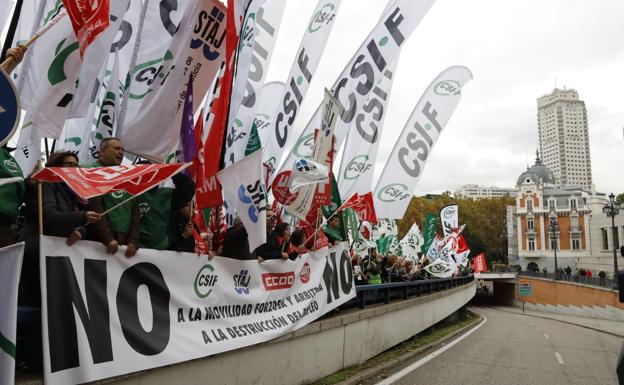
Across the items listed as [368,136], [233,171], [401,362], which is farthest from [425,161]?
[233,171]

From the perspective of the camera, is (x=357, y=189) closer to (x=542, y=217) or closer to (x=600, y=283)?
(x=600, y=283)

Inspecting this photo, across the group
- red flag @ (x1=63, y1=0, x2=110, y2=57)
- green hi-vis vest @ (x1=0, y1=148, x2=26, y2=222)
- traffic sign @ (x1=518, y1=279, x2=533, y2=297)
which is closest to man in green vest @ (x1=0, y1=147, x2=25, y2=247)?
green hi-vis vest @ (x1=0, y1=148, x2=26, y2=222)

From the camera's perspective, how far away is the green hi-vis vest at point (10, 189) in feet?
11.4

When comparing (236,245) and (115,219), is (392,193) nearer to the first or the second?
(236,245)

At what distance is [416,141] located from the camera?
15.9m

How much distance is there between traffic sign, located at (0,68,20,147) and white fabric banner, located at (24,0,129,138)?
192cm

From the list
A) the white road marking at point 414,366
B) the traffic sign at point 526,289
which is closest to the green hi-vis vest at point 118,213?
the white road marking at point 414,366

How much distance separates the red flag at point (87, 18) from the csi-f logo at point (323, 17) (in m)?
7.48

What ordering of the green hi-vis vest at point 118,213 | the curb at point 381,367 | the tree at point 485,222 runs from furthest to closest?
the tree at point 485,222
the curb at point 381,367
the green hi-vis vest at point 118,213

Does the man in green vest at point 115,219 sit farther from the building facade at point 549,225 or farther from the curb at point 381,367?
the building facade at point 549,225

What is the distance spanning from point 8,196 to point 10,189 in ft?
0.17

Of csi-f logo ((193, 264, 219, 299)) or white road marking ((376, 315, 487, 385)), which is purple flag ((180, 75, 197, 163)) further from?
white road marking ((376, 315, 487, 385))

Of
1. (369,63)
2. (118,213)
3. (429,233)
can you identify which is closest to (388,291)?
(369,63)

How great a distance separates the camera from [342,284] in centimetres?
858
